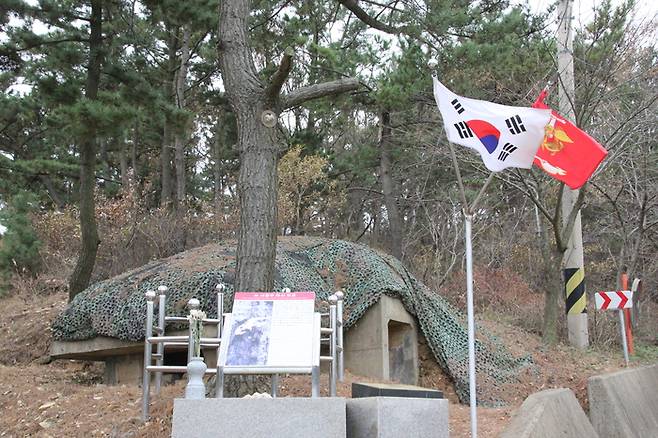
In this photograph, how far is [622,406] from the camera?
892 cm

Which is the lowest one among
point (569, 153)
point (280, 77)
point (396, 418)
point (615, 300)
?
point (396, 418)

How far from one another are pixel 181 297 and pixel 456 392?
13.4ft

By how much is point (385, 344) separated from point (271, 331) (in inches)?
174

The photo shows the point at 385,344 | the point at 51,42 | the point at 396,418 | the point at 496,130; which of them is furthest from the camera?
the point at 51,42

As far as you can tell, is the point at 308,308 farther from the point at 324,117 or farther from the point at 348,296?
the point at 324,117

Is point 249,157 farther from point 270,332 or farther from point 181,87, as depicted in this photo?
point 181,87

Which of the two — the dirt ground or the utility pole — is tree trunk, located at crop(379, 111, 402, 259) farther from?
the utility pole

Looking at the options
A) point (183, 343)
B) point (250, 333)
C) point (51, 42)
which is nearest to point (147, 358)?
point (183, 343)

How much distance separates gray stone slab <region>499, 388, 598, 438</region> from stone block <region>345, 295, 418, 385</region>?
252 centimetres

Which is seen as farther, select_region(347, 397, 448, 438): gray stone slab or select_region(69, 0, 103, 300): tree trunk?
select_region(69, 0, 103, 300): tree trunk

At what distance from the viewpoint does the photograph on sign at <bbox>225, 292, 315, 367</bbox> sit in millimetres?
5027

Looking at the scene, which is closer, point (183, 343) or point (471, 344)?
point (471, 344)

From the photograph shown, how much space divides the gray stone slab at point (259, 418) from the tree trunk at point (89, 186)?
804cm

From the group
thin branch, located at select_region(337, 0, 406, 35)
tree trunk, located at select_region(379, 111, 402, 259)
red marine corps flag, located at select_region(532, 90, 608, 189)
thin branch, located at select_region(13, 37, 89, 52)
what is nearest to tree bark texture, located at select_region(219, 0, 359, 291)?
thin branch, located at select_region(337, 0, 406, 35)
